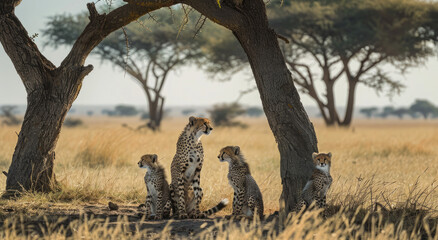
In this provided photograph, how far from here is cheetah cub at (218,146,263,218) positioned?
5234 mm

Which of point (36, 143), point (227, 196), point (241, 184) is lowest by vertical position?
point (227, 196)

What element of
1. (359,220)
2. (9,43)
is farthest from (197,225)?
(9,43)

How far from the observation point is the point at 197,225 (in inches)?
197

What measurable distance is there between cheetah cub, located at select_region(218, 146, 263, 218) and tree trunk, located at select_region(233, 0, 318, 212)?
0.45 metres

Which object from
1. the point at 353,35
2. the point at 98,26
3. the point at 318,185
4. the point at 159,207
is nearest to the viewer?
the point at 318,185

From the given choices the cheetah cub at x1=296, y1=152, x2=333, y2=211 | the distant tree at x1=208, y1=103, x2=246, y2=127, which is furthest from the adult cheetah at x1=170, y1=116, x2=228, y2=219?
the distant tree at x1=208, y1=103, x2=246, y2=127

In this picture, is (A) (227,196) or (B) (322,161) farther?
(A) (227,196)

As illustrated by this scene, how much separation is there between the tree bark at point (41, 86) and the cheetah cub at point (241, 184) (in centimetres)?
198

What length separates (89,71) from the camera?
6.55 m

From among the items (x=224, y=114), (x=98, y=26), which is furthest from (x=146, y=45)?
(x=98, y=26)

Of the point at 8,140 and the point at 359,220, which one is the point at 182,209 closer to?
the point at 359,220

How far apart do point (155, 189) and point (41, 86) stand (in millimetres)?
1984

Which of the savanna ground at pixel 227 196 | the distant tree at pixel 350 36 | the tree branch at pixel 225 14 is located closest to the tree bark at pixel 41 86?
the savanna ground at pixel 227 196

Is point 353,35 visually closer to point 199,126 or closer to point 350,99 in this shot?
point 350,99
